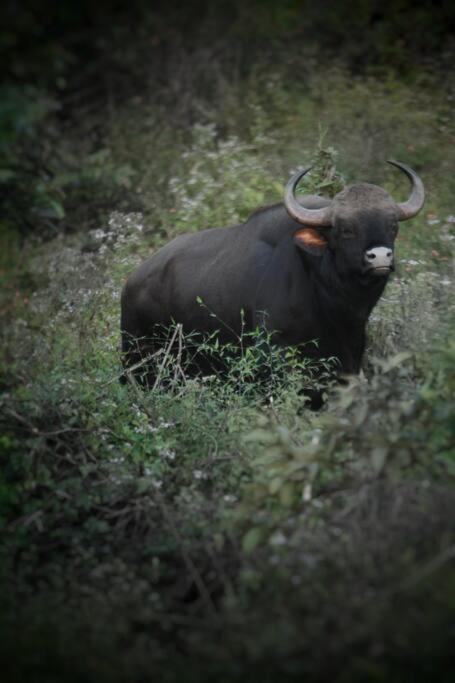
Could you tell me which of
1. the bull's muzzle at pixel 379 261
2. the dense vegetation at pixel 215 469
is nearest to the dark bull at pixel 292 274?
the bull's muzzle at pixel 379 261

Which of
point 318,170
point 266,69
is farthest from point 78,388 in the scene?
point 266,69

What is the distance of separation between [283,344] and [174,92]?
7.85 metres

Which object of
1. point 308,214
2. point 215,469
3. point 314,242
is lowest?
point 215,469

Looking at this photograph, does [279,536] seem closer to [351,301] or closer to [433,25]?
[351,301]

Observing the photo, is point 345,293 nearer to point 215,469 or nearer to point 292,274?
point 292,274

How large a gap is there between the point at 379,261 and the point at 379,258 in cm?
2

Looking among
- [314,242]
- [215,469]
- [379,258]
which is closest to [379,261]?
[379,258]

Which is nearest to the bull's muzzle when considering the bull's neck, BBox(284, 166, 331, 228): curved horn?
the bull's neck

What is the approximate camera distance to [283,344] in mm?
6516

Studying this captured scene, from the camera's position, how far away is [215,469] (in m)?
4.91

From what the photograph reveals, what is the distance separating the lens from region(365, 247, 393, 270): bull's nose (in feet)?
19.3

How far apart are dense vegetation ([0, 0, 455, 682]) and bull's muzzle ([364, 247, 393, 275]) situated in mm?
317

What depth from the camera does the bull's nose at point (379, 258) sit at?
19.3 feet

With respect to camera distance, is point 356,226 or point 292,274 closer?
point 356,226
